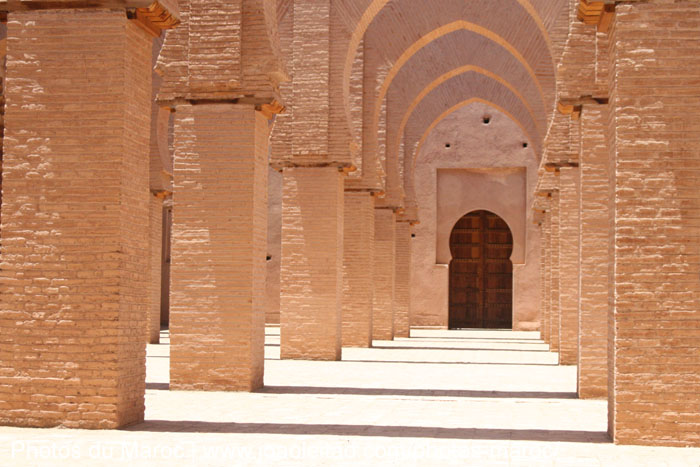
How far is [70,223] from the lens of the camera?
7508 mm

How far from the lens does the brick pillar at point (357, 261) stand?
18438mm

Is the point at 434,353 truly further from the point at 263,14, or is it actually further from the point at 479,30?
the point at 263,14

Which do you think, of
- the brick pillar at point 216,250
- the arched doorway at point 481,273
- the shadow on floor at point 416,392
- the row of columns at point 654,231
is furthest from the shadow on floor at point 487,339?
the row of columns at point 654,231

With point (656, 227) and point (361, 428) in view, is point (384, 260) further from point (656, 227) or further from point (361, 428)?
point (656, 227)

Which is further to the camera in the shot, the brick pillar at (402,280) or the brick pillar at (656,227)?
the brick pillar at (402,280)

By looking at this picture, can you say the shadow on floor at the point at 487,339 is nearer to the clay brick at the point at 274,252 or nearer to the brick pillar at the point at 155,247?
the clay brick at the point at 274,252

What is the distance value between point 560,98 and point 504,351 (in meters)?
9.86

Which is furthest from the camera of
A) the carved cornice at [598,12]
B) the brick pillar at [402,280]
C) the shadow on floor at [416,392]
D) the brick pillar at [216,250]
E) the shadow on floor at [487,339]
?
the brick pillar at [402,280]

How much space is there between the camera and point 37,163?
7.61 meters

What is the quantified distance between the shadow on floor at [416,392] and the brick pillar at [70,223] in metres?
3.09

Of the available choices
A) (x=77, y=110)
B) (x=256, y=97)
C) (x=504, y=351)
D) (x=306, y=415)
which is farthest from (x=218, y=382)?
(x=504, y=351)

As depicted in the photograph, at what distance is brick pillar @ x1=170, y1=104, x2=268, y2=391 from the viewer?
10391mm

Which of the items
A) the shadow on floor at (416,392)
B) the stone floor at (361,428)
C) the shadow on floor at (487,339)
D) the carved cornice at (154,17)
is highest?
the carved cornice at (154,17)

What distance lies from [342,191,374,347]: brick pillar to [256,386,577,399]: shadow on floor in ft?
24.7
